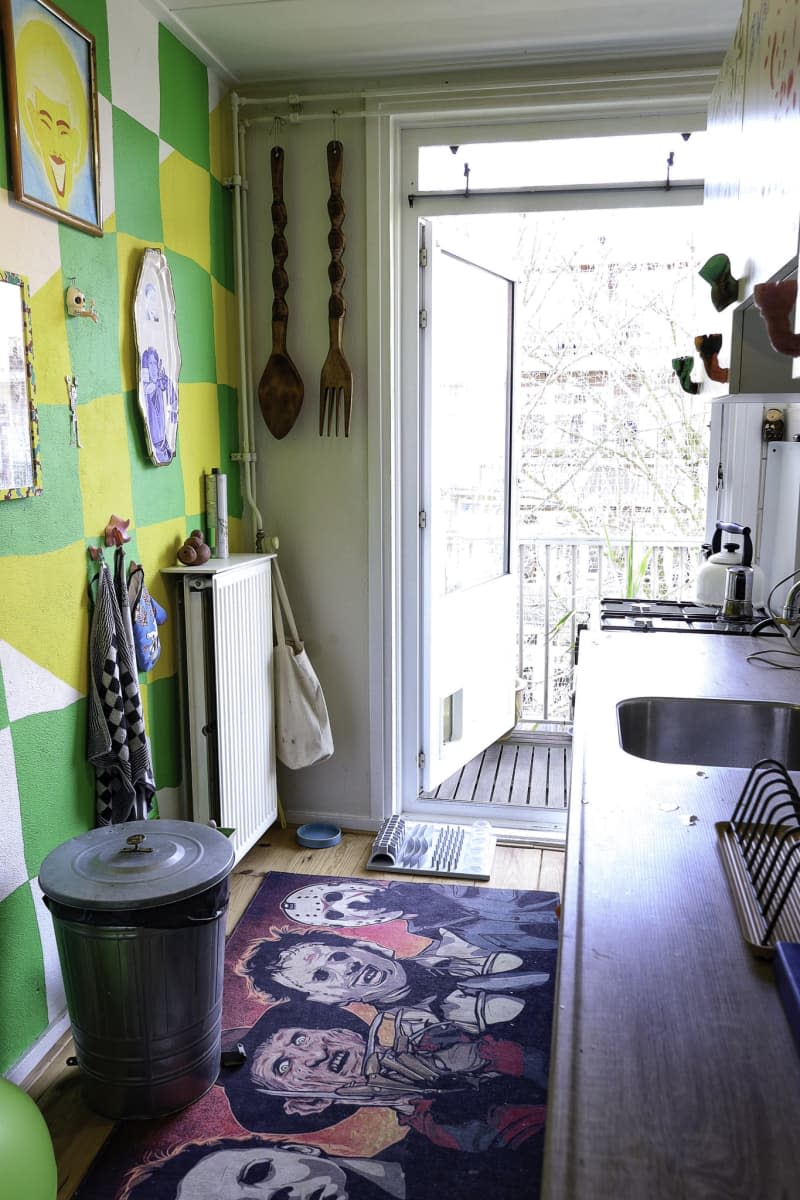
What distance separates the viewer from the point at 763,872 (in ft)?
3.65

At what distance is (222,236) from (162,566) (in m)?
1.17

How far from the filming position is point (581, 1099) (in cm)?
71

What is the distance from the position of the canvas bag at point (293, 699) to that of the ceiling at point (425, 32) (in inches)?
61.1

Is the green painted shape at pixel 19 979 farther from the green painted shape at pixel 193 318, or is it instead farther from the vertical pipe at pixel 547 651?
the vertical pipe at pixel 547 651

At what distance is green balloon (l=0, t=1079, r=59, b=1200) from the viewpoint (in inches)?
54.1

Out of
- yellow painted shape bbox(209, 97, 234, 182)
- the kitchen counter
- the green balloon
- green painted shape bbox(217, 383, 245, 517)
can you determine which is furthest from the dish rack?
yellow painted shape bbox(209, 97, 234, 182)

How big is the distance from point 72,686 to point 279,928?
3.19 feet

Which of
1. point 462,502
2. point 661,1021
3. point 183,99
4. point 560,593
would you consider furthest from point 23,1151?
point 560,593

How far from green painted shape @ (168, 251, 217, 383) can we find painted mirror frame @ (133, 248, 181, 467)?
0.23ft

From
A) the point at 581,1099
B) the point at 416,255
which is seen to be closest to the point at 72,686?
the point at 581,1099

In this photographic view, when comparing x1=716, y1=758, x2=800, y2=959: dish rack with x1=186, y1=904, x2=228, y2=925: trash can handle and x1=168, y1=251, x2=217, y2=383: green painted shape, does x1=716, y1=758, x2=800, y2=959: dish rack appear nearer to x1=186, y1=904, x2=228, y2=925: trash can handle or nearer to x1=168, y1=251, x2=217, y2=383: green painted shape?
x1=186, y1=904, x2=228, y2=925: trash can handle

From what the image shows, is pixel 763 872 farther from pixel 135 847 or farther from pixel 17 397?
pixel 17 397

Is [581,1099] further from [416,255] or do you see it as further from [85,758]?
[416,255]

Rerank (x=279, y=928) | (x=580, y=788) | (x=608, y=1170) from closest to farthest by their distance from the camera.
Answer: (x=608, y=1170)
(x=580, y=788)
(x=279, y=928)
